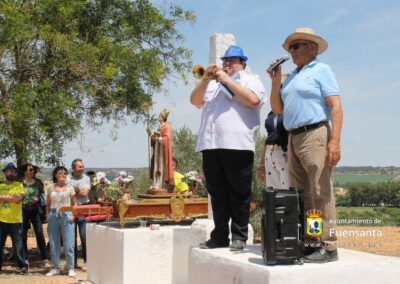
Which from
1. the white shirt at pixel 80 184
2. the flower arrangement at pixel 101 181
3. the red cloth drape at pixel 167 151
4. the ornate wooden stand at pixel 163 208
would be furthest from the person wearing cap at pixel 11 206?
the red cloth drape at pixel 167 151

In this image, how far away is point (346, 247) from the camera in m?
11.4

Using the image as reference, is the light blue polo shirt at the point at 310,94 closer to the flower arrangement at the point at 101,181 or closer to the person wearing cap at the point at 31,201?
the flower arrangement at the point at 101,181

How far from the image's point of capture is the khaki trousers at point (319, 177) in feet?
11.8

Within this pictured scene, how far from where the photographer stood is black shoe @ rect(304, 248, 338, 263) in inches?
139

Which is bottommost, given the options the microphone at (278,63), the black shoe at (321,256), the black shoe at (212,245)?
the black shoe at (212,245)

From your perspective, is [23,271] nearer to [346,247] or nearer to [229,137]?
[229,137]

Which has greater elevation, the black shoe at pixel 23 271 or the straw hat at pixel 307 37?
the straw hat at pixel 307 37

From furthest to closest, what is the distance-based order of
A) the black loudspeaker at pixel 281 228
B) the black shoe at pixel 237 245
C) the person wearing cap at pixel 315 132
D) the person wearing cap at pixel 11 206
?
the person wearing cap at pixel 11 206 < the black shoe at pixel 237 245 < the person wearing cap at pixel 315 132 < the black loudspeaker at pixel 281 228

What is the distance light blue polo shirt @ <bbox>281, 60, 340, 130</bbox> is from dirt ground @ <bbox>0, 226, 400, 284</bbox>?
182 inches

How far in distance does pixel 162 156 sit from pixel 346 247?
5.41 metres

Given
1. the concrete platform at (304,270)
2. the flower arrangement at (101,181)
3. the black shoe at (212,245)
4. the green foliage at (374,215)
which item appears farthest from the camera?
the green foliage at (374,215)

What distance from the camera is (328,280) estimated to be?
134 inches

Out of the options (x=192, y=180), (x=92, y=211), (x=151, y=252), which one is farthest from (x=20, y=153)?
(x=151, y=252)

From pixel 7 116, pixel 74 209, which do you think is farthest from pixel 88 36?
pixel 74 209
